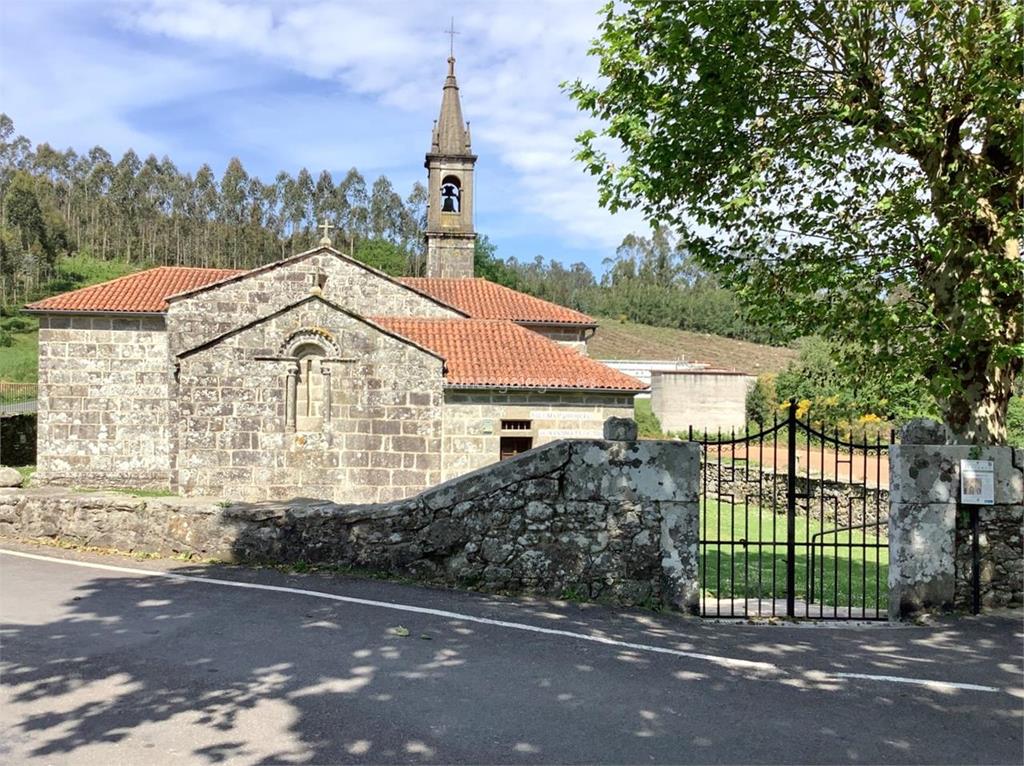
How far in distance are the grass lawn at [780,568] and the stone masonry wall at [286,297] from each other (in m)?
10.6

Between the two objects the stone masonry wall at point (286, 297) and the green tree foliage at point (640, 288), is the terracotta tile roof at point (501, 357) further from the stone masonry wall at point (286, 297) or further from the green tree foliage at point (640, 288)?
the green tree foliage at point (640, 288)

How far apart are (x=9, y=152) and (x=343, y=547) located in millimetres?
101654

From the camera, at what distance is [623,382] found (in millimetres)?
16938

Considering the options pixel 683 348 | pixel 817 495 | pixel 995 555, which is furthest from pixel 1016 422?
pixel 683 348

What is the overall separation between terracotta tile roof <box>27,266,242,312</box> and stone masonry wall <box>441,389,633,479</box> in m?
8.42

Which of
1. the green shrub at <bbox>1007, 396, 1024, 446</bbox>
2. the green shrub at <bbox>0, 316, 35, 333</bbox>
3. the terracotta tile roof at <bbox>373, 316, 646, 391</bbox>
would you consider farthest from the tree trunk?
the green shrub at <bbox>0, 316, 35, 333</bbox>

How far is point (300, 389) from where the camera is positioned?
51.4 feet

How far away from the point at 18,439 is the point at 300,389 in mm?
15153

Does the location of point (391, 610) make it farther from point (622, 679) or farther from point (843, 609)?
point (843, 609)

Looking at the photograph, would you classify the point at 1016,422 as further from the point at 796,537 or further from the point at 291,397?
the point at 291,397

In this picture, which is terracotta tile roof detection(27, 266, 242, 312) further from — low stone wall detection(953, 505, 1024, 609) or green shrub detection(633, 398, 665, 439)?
green shrub detection(633, 398, 665, 439)

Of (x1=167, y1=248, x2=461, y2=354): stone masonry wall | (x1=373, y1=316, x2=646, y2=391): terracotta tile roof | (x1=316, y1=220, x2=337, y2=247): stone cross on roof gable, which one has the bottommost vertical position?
(x1=373, y1=316, x2=646, y2=391): terracotta tile roof

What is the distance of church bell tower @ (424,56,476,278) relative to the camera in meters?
27.3

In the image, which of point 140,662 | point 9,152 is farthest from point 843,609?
point 9,152
